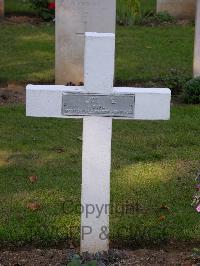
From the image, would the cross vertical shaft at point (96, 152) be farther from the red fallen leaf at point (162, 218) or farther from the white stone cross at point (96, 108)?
the red fallen leaf at point (162, 218)

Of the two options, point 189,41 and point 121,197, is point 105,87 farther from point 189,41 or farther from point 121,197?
point 189,41

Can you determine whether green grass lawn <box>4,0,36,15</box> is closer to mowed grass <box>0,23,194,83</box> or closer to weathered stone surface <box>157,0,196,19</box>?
mowed grass <box>0,23,194,83</box>

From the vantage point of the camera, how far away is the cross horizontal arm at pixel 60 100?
4168 mm

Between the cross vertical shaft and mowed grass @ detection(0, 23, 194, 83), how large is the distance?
506cm

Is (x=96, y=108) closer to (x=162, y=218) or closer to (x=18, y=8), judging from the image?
(x=162, y=218)

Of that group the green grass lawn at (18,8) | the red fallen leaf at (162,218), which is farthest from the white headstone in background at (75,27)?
the green grass lawn at (18,8)

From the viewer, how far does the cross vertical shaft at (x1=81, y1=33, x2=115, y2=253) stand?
13.4 feet

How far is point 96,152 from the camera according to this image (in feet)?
13.7

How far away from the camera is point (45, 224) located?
192 inches

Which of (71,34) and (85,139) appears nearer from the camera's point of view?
(85,139)

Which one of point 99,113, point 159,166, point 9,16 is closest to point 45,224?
point 99,113

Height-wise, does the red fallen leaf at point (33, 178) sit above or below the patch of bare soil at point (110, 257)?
above

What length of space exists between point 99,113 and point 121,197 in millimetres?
1350

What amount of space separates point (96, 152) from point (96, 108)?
24cm
